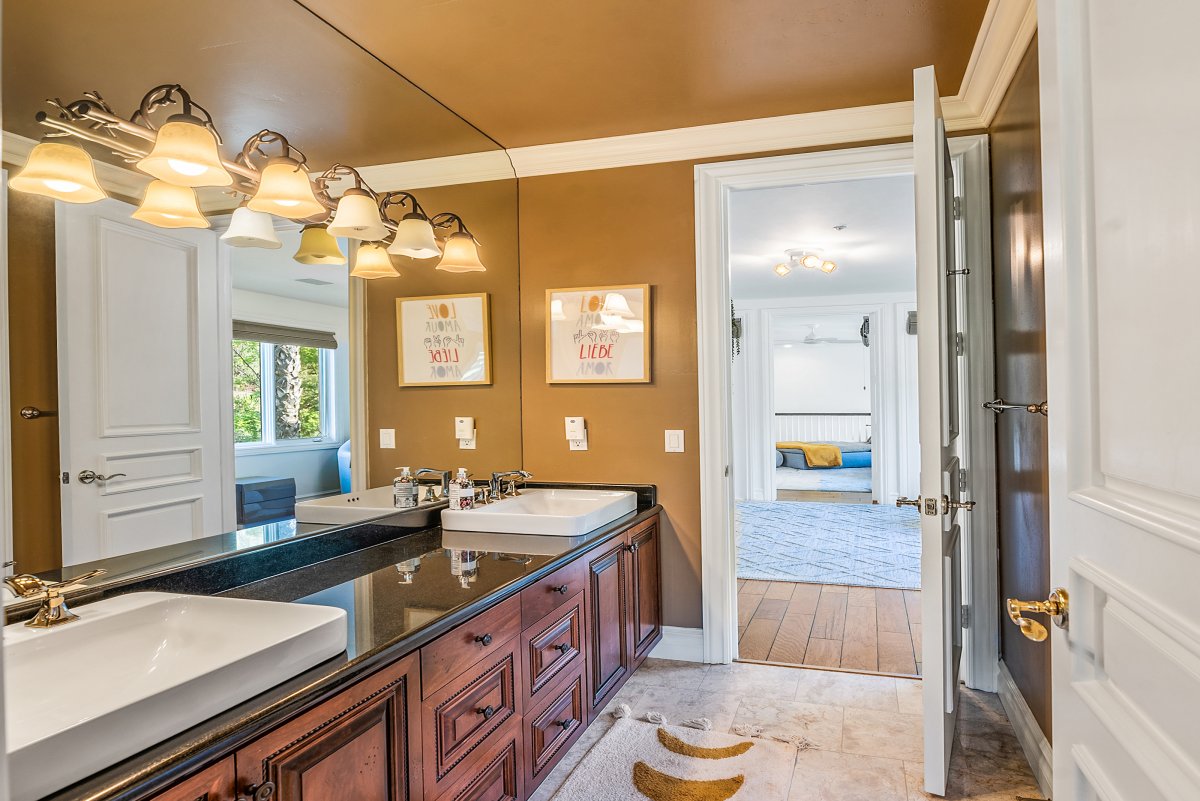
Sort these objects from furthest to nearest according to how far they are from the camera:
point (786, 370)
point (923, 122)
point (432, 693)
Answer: point (786, 370), point (923, 122), point (432, 693)

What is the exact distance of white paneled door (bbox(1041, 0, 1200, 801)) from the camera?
0.70 metres

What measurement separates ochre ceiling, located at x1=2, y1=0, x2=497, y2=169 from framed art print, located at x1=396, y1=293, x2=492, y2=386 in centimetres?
55

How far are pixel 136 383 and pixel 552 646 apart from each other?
4.08ft

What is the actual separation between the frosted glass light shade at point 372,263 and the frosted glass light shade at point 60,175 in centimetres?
86

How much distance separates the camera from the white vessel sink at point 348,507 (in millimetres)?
2035

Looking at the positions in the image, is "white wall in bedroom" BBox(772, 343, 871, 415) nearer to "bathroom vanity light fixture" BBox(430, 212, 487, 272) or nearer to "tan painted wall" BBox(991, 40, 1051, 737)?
"tan painted wall" BBox(991, 40, 1051, 737)

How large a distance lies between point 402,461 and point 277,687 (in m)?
1.49

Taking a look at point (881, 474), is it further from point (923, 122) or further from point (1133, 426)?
point (1133, 426)

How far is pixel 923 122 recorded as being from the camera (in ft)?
6.64

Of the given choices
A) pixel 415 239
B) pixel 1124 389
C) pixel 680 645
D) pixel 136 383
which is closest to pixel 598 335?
pixel 415 239

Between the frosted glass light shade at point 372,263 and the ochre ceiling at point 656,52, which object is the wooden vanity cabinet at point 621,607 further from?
the ochre ceiling at point 656,52

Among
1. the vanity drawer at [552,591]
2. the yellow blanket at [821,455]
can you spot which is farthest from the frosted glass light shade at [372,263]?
the yellow blanket at [821,455]

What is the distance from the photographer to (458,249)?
9.73 feet

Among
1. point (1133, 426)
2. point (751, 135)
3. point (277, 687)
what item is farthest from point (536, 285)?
point (1133, 426)
